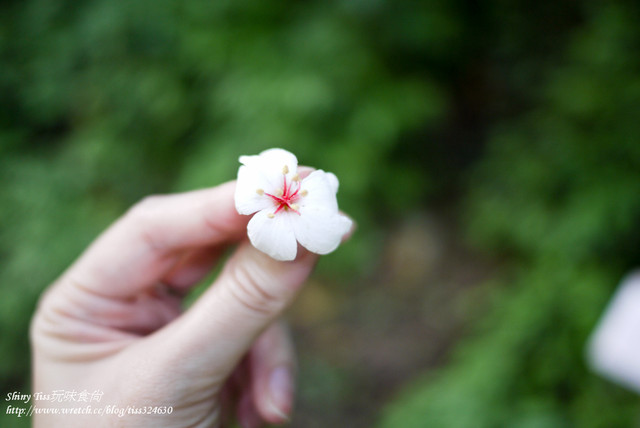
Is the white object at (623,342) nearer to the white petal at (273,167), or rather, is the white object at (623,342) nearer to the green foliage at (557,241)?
the green foliage at (557,241)

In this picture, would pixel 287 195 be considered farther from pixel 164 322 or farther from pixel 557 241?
pixel 557 241

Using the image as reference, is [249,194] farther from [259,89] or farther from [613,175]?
[613,175]

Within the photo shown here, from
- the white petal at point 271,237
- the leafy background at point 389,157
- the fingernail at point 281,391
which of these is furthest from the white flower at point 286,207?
the leafy background at point 389,157

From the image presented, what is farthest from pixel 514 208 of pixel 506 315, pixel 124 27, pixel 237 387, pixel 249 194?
pixel 124 27

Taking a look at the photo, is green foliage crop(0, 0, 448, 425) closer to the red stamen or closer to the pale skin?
the pale skin

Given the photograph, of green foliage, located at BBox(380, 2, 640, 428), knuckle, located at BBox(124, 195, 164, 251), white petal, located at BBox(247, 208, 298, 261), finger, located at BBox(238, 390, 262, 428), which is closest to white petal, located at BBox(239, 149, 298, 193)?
white petal, located at BBox(247, 208, 298, 261)

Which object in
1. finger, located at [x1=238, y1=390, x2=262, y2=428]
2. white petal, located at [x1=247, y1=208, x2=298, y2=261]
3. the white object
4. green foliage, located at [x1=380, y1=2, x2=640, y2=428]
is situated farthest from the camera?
green foliage, located at [x1=380, y1=2, x2=640, y2=428]

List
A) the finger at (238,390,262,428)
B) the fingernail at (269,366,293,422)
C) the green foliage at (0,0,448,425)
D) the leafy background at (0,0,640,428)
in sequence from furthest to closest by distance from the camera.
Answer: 1. the green foliage at (0,0,448,425)
2. the leafy background at (0,0,640,428)
3. the finger at (238,390,262,428)
4. the fingernail at (269,366,293,422)

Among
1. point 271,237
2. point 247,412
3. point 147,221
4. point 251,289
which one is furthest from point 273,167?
point 247,412
